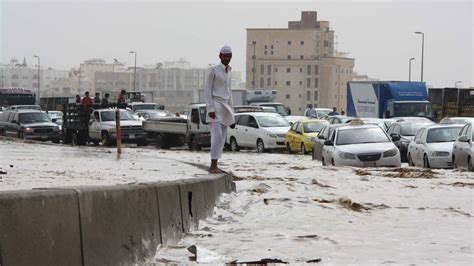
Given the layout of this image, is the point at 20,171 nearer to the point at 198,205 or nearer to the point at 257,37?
the point at 198,205

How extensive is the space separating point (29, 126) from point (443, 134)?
23.6 metres

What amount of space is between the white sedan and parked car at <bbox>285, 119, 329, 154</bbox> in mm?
8752

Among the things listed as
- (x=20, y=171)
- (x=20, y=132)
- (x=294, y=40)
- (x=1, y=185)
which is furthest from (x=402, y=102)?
(x=294, y=40)

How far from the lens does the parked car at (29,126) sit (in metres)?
44.1

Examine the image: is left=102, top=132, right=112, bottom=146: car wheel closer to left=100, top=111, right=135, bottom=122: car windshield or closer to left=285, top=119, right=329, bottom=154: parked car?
left=100, top=111, right=135, bottom=122: car windshield

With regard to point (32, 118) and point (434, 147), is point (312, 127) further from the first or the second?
point (32, 118)

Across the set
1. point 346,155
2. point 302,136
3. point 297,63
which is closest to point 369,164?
point 346,155

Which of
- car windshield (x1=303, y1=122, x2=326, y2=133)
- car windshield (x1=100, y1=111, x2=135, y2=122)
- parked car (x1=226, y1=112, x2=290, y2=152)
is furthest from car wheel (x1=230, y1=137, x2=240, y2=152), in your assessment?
car windshield (x1=100, y1=111, x2=135, y2=122)

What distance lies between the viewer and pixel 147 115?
53656 millimetres

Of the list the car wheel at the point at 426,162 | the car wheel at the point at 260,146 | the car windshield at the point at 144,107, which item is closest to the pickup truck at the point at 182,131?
the car wheel at the point at 260,146

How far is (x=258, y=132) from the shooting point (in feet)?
119

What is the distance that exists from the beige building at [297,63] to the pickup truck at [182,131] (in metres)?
153

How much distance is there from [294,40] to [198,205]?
18642 centimetres

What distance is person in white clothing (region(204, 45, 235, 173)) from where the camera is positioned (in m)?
12.5
